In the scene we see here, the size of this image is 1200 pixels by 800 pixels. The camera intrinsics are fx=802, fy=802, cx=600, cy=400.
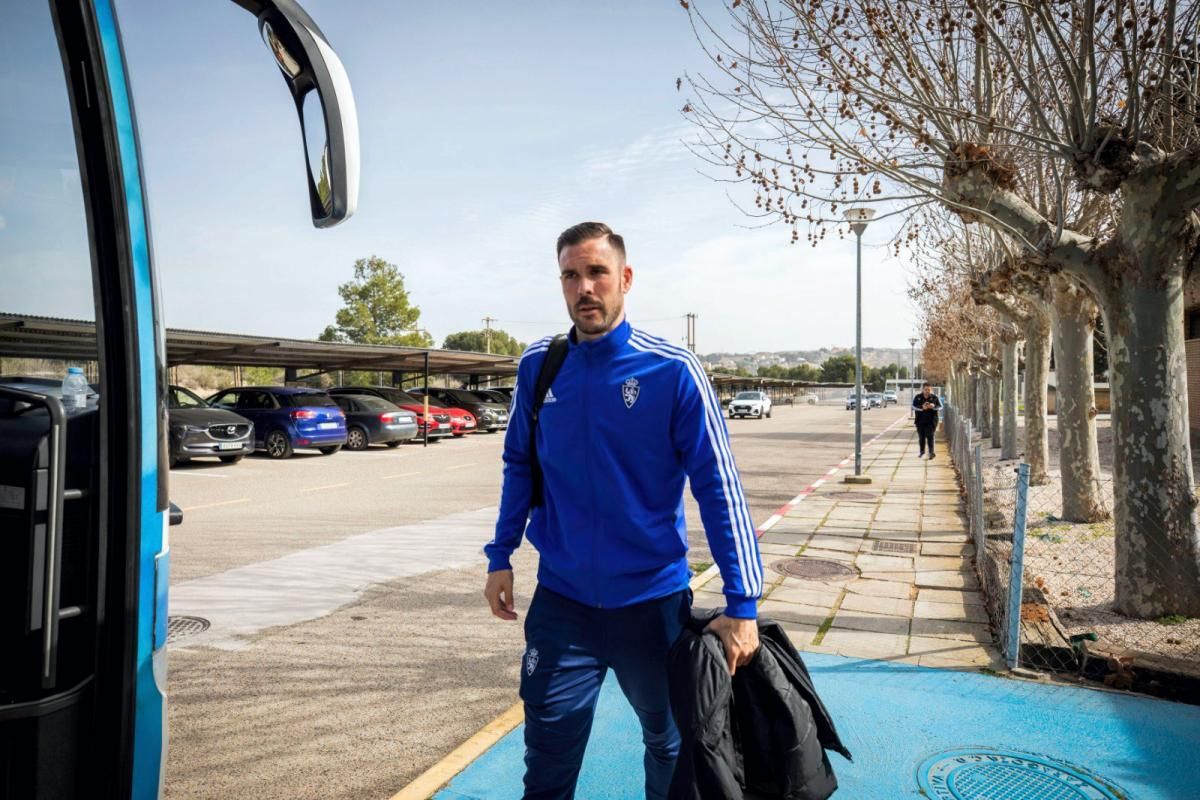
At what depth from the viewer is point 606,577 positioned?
228cm

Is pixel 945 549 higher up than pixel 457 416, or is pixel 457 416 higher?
pixel 457 416

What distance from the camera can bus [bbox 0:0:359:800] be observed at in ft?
5.36

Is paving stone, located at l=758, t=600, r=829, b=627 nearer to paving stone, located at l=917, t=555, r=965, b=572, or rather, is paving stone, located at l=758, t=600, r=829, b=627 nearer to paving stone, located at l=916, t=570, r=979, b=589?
paving stone, located at l=916, t=570, r=979, b=589

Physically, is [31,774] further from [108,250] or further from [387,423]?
[387,423]

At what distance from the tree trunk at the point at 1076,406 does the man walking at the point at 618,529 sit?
342 inches

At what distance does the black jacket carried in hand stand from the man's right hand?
2.03 ft

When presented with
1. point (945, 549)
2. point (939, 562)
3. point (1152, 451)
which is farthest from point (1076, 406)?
point (1152, 451)

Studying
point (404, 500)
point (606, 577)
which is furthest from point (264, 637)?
point (404, 500)

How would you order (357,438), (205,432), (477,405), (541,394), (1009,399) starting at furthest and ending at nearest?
(477,405) < (357,438) < (1009,399) < (205,432) < (541,394)

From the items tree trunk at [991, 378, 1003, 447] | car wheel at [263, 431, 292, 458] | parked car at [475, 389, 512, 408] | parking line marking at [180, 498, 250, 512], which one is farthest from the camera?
parked car at [475, 389, 512, 408]

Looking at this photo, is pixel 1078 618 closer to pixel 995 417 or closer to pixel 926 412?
pixel 926 412

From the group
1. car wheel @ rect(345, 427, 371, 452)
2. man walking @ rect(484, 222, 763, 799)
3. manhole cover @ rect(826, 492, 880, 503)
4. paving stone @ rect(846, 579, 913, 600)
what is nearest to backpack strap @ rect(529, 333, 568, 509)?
man walking @ rect(484, 222, 763, 799)

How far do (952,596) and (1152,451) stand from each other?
1.69 metres

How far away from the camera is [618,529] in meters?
2.30
